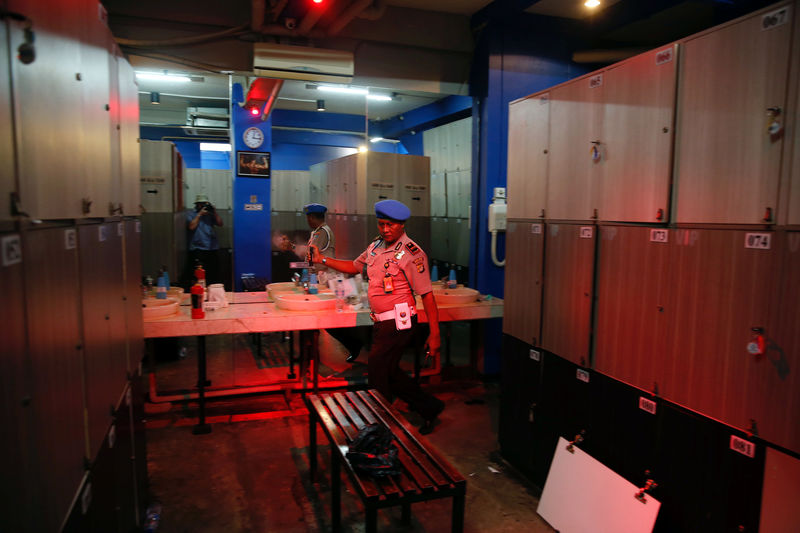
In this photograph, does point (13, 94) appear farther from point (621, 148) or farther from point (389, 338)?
point (389, 338)

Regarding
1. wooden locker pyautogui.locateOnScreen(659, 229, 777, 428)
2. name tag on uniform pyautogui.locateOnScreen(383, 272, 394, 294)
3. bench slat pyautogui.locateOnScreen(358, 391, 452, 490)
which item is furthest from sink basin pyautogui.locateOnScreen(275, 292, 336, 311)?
wooden locker pyautogui.locateOnScreen(659, 229, 777, 428)

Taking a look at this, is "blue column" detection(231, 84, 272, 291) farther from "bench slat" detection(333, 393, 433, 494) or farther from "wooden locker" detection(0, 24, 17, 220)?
"wooden locker" detection(0, 24, 17, 220)

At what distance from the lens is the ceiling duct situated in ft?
14.2

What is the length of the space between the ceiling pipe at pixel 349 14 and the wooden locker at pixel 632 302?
99.0 inches

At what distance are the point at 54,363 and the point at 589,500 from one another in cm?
249

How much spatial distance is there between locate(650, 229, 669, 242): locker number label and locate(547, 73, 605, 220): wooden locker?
43cm

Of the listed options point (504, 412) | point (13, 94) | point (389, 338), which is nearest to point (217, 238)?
point (389, 338)

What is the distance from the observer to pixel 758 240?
77.2 inches

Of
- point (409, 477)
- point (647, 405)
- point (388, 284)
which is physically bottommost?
point (409, 477)

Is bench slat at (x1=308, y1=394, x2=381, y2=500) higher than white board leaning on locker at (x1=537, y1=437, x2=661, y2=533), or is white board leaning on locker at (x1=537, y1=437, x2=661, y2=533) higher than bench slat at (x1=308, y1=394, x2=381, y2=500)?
bench slat at (x1=308, y1=394, x2=381, y2=500)

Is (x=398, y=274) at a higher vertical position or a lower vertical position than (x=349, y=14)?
lower

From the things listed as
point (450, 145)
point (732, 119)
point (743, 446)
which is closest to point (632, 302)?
point (743, 446)

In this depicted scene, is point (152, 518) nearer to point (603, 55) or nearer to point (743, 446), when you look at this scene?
point (743, 446)

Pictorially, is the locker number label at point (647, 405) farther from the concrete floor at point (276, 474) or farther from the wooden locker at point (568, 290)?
the concrete floor at point (276, 474)
